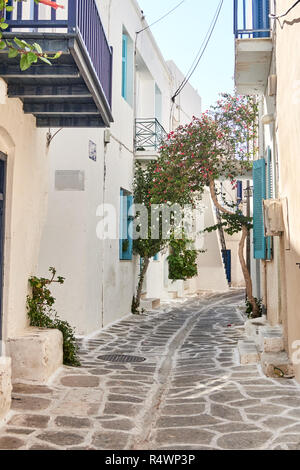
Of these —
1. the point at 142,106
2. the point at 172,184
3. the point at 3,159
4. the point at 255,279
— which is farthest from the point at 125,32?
the point at 3,159

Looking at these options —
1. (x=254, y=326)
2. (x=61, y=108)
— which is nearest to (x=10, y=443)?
(x=61, y=108)

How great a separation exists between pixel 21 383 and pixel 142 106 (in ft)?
37.7

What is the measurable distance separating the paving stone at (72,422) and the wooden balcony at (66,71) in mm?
3411

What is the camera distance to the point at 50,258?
912cm

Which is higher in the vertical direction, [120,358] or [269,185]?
[269,185]

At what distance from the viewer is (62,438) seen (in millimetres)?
4051

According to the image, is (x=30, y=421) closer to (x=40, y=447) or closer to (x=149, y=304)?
(x=40, y=447)

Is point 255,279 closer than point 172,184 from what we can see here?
No

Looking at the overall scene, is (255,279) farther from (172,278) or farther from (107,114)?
(107,114)

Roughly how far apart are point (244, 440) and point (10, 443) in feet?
6.19

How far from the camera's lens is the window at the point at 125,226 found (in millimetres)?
12266

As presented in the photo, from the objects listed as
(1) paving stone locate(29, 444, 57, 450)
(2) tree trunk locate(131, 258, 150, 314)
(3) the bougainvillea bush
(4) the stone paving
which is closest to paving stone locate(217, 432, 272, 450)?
(4) the stone paving

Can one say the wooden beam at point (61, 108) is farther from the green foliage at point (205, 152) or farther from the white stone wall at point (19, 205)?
the green foliage at point (205, 152)

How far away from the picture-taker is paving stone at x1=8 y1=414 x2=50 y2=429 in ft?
14.2
